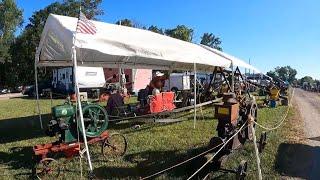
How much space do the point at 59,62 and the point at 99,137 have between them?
3.99 metres

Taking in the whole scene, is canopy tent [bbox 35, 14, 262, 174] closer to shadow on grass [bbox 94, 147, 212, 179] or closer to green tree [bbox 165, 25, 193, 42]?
shadow on grass [bbox 94, 147, 212, 179]

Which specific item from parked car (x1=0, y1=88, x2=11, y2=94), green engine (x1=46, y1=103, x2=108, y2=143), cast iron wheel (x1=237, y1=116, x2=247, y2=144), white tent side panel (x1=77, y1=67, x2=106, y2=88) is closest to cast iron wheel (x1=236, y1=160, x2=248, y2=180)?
cast iron wheel (x1=237, y1=116, x2=247, y2=144)

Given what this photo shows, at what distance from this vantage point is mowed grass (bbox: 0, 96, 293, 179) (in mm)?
7949

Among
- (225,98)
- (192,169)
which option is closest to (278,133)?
(225,98)

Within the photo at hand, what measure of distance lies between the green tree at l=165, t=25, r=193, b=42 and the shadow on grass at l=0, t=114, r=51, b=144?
74.7 metres

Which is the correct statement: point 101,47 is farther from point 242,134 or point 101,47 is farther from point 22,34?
point 22,34

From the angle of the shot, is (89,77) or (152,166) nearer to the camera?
(152,166)

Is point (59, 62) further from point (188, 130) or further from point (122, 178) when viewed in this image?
point (122, 178)

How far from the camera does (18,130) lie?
46.5 ft

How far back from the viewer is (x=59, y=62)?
12641 millimetres

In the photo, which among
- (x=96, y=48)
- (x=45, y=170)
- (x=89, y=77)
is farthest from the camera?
(x=89, y=77)

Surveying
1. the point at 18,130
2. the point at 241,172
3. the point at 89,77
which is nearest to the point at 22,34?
the point at 89,77

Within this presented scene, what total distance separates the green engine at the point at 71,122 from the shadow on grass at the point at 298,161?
4.30 meters

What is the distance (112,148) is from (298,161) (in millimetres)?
4326
